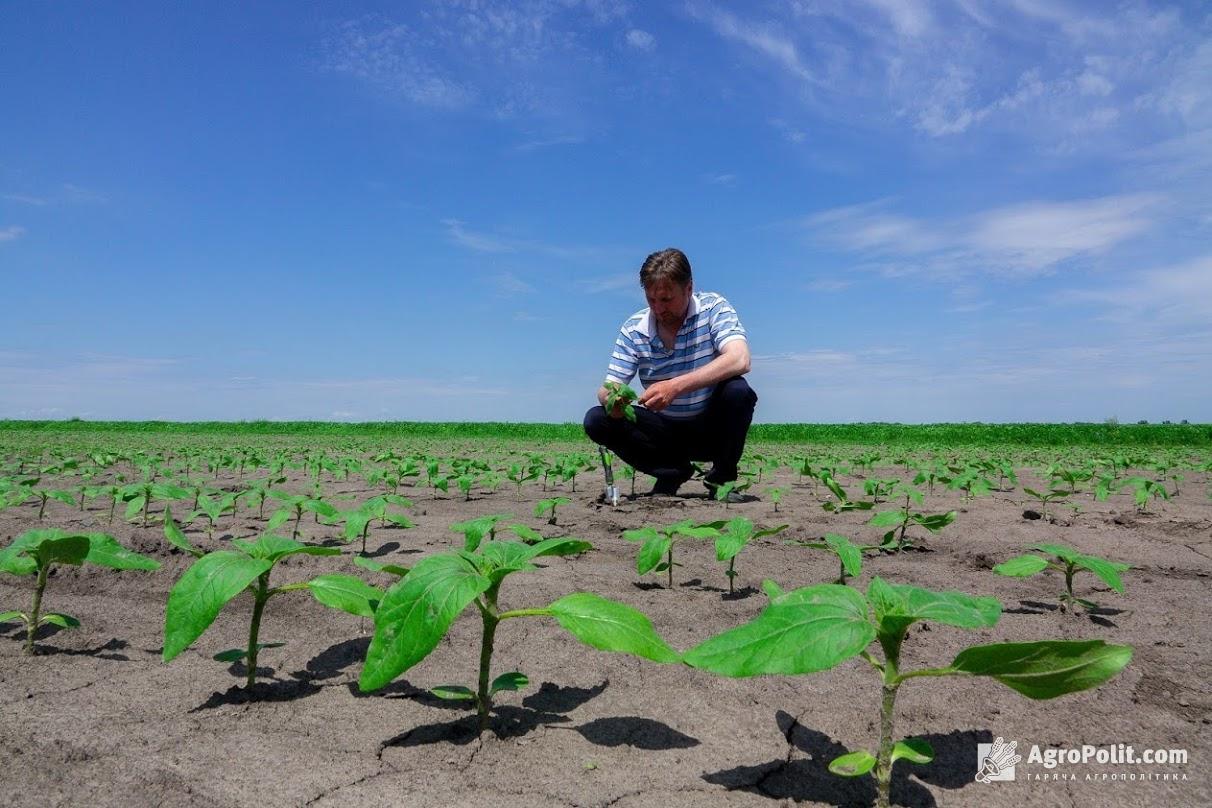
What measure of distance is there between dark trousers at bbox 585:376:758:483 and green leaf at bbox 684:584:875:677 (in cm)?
482

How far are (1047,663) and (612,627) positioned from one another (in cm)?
77

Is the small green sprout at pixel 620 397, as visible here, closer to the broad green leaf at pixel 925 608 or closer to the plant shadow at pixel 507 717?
the plant shadow at pixel 507 717

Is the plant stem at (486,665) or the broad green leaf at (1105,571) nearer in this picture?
the plant stem at (486,665)

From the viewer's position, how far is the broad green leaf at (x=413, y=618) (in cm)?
133

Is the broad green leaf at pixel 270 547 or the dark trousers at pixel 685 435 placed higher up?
the dark trousers at pixel 685 435

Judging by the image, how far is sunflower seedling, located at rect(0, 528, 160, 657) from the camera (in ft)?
6.84

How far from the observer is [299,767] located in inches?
60.0

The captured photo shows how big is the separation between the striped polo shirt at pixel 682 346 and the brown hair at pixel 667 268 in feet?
1.26

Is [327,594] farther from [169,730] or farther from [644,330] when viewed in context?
[644,330]

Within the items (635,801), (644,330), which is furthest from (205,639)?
(644,330)

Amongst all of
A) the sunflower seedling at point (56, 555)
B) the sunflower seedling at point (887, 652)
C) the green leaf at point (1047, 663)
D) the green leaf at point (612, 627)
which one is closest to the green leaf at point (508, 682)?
the green leaf at point (612, 627)

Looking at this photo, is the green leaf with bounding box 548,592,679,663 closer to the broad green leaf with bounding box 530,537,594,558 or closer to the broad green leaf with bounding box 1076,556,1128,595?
the broad green leaf with bounding box 530,537,594,558

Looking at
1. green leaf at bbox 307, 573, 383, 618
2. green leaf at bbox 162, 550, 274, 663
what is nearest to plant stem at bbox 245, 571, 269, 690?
green leaf at bbox 307, 573, 383, 618

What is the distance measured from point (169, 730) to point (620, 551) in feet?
7.83
